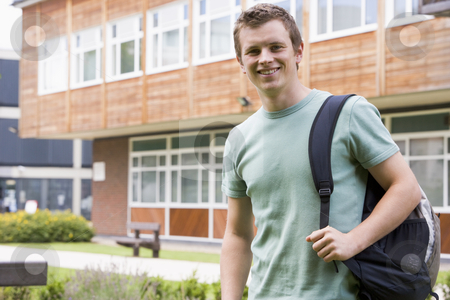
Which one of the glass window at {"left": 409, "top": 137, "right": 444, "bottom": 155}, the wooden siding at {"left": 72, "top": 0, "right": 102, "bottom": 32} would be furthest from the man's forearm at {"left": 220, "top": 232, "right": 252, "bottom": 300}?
the glass window at {"left": 409, "top": 137, "right": 444, "bottom": 155}

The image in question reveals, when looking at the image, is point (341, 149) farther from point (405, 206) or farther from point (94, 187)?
point (94, 187)

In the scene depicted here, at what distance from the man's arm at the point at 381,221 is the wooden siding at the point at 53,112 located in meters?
9.47

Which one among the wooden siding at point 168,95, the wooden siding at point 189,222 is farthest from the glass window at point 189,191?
the wooden siding at point 168,95

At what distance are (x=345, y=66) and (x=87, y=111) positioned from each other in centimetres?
507

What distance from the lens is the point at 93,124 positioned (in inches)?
391

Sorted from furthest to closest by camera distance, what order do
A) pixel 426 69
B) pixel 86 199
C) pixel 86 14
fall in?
pixel 86 199
pixel 86 14
pixel 426 69

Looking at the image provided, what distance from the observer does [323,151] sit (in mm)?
1062

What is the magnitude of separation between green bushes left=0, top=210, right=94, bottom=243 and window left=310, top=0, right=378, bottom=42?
8.44 m

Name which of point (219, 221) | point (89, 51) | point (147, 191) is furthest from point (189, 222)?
point (89, 51)

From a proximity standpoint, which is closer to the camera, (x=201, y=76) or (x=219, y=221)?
(x=201, y=76)

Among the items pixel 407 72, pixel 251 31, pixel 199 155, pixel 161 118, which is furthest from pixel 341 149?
pixel 161 118

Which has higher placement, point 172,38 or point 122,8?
point 122,8

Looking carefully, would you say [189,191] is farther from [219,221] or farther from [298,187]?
[298,187]

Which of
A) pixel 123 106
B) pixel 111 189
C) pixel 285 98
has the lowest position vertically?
pixel 111 189
